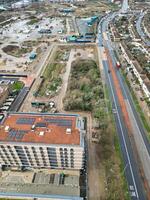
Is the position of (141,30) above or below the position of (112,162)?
below

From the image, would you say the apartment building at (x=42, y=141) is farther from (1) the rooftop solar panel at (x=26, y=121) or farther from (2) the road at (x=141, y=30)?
(2) the road at (x=141, y=30)

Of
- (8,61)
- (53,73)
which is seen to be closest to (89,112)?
(53,73)

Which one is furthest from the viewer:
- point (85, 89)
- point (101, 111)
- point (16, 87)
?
point (16, 87)

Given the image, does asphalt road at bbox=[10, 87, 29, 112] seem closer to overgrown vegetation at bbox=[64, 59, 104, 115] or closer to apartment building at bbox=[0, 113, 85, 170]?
overgrown vegetation at bbox=[64, 59, 104, 115]

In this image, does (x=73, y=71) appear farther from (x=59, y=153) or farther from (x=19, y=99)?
(x=59, y=153)

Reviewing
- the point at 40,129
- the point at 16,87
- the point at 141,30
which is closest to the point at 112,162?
the point at 40,129

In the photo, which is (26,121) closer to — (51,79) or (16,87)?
(16,87)
